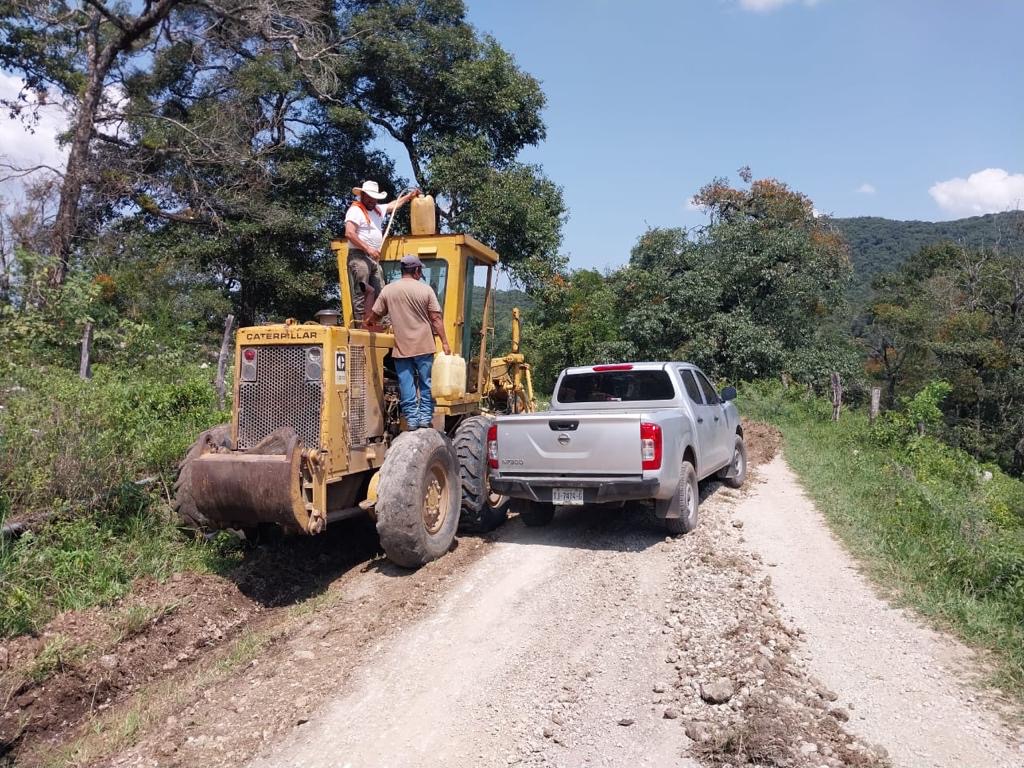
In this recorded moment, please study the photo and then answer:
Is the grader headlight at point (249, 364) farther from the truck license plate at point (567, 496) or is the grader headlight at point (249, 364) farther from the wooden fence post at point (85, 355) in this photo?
the wooden fence post at point (85, 355)

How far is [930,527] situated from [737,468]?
9.43 feet

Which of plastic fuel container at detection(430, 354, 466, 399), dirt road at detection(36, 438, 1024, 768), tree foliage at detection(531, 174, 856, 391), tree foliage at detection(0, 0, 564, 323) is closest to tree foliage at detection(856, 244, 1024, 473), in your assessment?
tree foliage at detection(531, 174, 856, 391)

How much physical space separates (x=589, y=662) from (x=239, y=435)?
3330mm

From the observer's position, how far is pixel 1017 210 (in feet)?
99.3

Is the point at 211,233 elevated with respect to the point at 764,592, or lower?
elevated

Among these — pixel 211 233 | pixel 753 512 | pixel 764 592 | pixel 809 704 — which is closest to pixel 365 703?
pixel 809 704

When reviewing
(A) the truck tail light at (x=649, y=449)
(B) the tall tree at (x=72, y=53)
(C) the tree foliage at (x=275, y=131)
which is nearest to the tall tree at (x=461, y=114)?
(C) the tree foliage at (x=275, y=131)

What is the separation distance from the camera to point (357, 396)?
6.35 m

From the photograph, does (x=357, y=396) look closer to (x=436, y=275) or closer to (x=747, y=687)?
(x=436, y=275)

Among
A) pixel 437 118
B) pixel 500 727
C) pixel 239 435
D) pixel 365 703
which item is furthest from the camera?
pixel 437 118

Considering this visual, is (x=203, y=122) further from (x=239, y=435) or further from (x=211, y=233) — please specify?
(x=239, y=435)

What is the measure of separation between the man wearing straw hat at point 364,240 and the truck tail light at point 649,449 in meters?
2.90

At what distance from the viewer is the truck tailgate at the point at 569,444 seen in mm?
6809

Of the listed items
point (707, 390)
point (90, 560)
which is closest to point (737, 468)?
point (707, 390)
